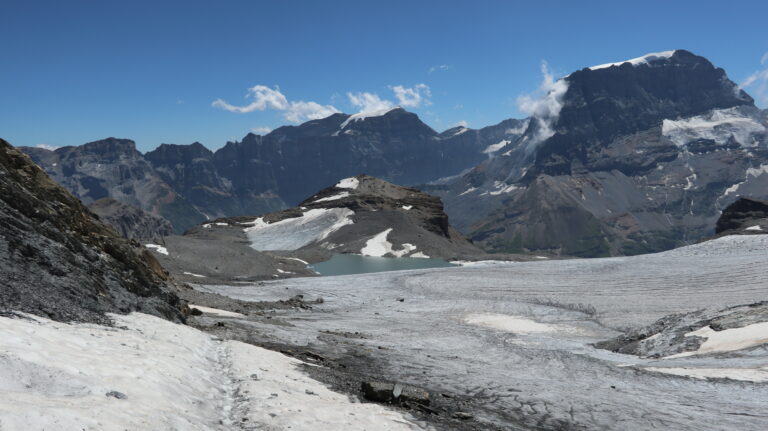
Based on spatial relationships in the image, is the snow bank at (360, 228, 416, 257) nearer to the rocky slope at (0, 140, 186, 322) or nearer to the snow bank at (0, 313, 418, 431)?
the rocky slope at (0, 140, 186, 322)

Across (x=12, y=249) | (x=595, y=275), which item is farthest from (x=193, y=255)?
(x=12, y=249)

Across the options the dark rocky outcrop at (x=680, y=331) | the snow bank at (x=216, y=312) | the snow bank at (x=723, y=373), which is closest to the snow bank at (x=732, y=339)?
the dark rocky outcrop at (x=680, y=331)

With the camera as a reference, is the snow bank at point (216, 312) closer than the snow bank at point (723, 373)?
No

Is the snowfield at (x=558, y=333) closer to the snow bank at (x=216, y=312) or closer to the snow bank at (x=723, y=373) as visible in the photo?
the snow bank at (x=723, y=373)

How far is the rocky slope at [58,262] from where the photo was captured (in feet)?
63.4

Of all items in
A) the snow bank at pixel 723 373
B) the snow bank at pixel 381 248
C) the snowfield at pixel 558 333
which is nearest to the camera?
the snowfield at pixel 558 333

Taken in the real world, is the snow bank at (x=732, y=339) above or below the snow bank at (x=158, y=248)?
below

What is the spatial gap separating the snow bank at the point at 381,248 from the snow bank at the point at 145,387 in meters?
144

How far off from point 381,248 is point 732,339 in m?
143

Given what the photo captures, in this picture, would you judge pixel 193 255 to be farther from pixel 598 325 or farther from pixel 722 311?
pixel 722 311

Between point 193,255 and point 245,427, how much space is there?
340 ft

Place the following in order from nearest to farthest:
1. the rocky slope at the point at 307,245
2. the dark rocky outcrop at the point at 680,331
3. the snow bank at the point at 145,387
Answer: the snow bank at the point at 145,387 → the dark rocky outcrop at the point at 680,331 → the rocky slope at the point at 307,245

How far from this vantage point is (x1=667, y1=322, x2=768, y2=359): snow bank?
26750 millimetres

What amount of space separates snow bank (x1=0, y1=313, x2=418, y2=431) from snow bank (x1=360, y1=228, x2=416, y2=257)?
144 m
